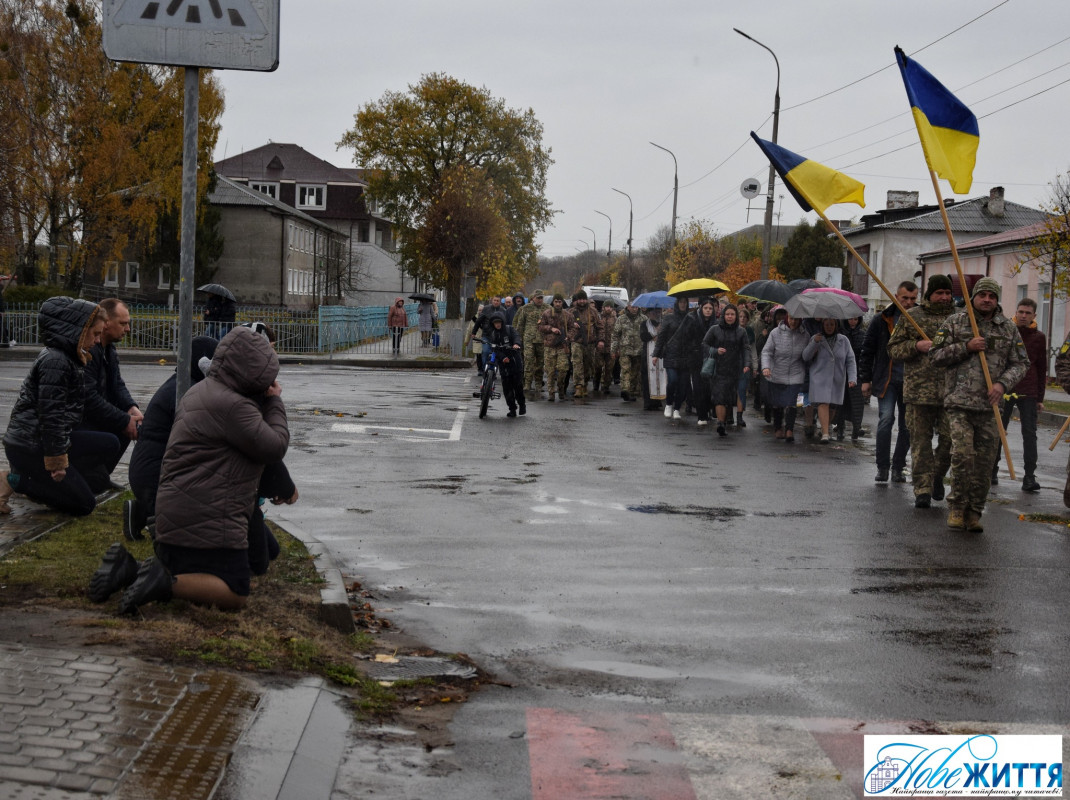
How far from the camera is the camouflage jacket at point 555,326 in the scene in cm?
2319

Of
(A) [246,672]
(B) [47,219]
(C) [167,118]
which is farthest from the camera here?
(C) [167,118]

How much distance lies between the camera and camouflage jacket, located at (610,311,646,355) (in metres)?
23.1

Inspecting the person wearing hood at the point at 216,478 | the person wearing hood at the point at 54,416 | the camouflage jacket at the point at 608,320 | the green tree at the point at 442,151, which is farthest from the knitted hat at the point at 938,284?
the green tree at the point at 442,151

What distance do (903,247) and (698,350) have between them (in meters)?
49.5

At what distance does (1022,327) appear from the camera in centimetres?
1322

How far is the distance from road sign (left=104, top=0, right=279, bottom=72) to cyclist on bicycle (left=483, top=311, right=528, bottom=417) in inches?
551

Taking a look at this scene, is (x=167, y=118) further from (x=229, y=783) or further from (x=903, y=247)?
(x=229, y=783)

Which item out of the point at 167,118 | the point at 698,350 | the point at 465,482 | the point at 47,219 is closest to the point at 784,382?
the point at 698,350

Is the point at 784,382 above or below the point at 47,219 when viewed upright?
below

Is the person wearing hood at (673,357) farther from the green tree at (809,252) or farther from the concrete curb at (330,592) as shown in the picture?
the green tree at (809,252)

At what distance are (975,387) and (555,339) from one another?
13.2 m

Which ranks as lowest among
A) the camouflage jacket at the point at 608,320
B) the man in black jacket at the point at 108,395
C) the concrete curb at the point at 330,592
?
the concrete curb at the point at 330,592

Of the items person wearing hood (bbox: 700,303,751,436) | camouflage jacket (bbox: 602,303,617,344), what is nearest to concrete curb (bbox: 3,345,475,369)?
camouflage jacket (bbox: 602,303,617,344)

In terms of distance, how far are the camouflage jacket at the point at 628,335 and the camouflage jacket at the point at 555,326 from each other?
0.92 meters
